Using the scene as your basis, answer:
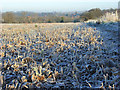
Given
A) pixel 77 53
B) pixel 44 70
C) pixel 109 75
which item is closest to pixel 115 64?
pixel 109 75

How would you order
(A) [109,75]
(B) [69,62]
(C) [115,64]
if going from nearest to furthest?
(A) [109,75] < (C) [115,64] < (B) [69,62]

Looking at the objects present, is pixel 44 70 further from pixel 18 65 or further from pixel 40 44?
pixel 40 44

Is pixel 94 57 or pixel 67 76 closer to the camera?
pixel 67 76

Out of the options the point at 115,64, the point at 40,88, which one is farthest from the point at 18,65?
the point at 115,64

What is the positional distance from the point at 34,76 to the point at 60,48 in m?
1.39

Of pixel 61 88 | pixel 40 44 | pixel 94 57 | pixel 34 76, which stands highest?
pixel 40 44

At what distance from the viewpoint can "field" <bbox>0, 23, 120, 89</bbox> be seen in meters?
2.74

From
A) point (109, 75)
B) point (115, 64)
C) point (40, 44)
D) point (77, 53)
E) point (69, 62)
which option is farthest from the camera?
point (40, 44)

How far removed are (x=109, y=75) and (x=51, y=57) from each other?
Result: 160cm

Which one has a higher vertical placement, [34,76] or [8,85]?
[34,76]

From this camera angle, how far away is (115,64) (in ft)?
10.3

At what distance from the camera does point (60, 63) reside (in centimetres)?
338

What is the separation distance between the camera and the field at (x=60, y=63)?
2.74 metres

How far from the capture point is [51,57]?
360 centimetres
